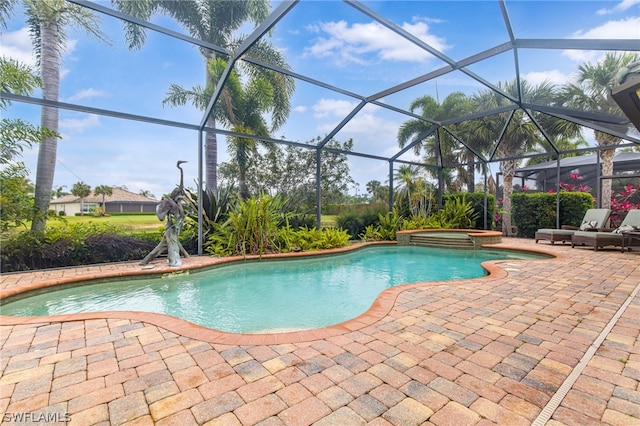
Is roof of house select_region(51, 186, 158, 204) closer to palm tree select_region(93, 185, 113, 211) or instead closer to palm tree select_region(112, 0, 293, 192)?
palm tree select_region(93, 185, 113, 211)

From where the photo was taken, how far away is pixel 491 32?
5.54 meters

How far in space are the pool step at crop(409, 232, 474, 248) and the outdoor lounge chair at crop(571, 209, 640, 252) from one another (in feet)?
9.58

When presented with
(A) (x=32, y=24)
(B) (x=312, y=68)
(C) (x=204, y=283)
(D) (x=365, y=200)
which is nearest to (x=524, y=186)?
(D) (x=365, y=200)

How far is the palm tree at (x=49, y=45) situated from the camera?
23.2 feet

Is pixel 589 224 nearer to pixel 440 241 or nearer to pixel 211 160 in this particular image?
pixel 440 241

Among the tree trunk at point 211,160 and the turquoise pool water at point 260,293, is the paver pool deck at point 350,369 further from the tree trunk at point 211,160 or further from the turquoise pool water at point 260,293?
the tree trunk at point 211,160

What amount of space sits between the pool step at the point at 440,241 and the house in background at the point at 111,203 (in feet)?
27.8

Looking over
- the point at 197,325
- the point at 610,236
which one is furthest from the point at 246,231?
the point at 610,236

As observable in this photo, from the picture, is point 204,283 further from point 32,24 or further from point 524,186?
point 524,186

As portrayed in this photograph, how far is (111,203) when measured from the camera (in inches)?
332

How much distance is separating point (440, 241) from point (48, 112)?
467 inches

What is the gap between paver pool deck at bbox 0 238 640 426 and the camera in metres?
1.74

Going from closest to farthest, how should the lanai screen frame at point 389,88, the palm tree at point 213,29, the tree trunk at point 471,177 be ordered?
the lanai screen frame at point 389,88, the palm tree at point 213,29, the tree trunk at point 471,177

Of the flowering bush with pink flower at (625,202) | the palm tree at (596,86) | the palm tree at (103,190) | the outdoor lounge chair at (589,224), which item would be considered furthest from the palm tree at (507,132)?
the palm tree at (103,190)
